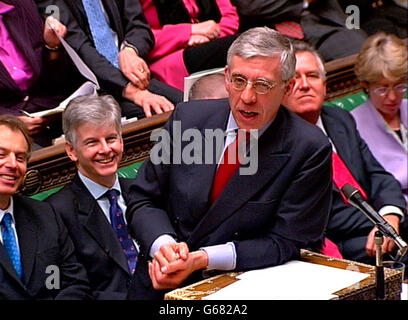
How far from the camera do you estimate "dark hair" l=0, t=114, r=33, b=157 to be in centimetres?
→ 293

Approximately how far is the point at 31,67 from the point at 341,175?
1.10 m

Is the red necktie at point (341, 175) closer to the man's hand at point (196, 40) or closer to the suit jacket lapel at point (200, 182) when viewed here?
the man's hand at point (196, 40)

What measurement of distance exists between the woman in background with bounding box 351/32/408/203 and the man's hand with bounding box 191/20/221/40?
1.98 ft

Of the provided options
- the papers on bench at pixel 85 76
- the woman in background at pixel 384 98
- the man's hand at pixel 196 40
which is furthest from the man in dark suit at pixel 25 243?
the woman in background at pixel 384 98

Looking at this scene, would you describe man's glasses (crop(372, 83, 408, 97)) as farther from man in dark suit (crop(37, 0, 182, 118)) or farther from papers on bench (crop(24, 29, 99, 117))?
papers on bench (crop(24, 29, 99, 117))

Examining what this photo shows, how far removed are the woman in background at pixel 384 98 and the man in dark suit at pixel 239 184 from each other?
1.31m

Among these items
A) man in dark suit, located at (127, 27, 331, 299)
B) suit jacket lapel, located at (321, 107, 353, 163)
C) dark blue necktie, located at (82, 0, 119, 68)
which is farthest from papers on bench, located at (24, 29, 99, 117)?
suit jacket lapel, located at (321, 107, 353, 163)

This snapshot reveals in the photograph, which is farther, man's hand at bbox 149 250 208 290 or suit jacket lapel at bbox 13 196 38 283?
suit jacket lapel at bbox 13 196 38 283

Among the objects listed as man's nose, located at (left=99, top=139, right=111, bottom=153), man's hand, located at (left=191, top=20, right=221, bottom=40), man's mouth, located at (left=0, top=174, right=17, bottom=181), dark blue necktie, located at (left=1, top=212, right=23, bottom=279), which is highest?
man's hand, located at (left=191, top=20, right=221, bottom=40)

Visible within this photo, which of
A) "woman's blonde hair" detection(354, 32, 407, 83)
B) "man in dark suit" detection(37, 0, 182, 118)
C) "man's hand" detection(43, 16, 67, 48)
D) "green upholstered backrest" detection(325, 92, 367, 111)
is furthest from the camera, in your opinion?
"green upholstered backrest" detection(325, 92, 367, 111)

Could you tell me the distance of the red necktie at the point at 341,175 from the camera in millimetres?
3574
